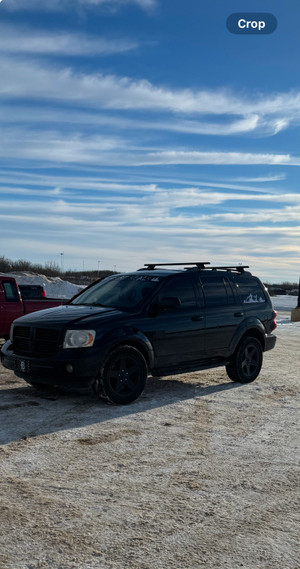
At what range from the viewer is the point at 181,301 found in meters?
8.86

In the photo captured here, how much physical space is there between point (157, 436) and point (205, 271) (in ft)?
12.4

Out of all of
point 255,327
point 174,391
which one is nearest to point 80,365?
point 174,391

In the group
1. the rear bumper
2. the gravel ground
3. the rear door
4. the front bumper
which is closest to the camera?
the gravel ground

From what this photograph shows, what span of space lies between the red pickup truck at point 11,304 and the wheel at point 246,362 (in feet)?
14.8

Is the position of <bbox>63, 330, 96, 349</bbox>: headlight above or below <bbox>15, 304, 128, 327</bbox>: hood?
below

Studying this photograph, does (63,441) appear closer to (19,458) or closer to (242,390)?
(19,458)

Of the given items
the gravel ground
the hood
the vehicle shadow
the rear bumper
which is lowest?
the gravel ground

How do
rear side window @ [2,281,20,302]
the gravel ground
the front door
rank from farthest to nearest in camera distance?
rear side window @ [2,281,20,302] → the front door → the gravel ground

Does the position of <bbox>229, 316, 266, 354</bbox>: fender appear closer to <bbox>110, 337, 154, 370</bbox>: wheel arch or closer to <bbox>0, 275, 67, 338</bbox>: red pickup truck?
<bbox>110, 337, 154, 370</bbox>: wheel arch

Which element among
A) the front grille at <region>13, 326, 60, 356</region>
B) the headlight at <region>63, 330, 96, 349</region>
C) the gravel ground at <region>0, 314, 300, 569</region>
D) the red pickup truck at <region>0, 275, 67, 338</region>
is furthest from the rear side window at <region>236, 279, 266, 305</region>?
the red pickup truck at <region>0, 275, 67, 338</region>

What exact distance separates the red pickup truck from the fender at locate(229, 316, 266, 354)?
4500 millimetres

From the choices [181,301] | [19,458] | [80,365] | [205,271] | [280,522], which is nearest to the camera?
[280,522]

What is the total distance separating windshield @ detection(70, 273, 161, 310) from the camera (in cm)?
861

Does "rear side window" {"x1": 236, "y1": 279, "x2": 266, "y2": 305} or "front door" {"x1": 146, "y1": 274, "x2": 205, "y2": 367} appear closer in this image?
"front door" {"x1": 146, "y1": 274, "x2": 205, "y2": 367}
